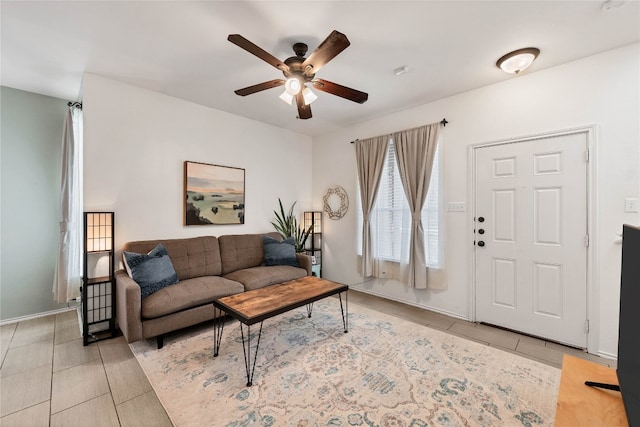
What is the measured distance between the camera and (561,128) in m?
2.56

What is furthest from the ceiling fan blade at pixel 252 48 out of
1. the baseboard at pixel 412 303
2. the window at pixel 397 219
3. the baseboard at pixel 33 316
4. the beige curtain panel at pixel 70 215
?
the baseboard at pixel 33 316

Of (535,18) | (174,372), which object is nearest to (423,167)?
(535,18)

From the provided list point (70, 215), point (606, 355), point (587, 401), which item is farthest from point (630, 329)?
point (70, 215)

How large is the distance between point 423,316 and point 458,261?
811mm

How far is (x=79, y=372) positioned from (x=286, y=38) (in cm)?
321

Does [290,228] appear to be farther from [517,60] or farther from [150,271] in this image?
[517,60]

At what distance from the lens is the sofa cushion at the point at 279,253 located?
149 inches

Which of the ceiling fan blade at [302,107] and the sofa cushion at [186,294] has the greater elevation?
the ceiling fan blade at [302,107]

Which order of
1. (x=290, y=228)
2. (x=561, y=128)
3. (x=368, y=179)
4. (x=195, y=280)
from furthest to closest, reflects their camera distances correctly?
(x=290, y=228) < (x=368, y=179) < (x=195, y=280) < (x=561, y=128)

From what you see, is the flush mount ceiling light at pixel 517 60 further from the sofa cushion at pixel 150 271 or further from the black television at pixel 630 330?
the sofa cushion at pixel 150 271

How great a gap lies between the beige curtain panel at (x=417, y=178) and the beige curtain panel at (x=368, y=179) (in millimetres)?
413

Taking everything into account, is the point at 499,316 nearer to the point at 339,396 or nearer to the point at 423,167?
the point at 423,167

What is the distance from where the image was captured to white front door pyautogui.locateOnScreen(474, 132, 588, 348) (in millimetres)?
2498

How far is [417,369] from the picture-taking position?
2.15 m
